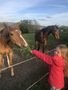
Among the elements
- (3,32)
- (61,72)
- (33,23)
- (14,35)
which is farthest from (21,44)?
(33,23)

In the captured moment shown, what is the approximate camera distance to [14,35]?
25.9ft

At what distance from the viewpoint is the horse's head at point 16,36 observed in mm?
7675

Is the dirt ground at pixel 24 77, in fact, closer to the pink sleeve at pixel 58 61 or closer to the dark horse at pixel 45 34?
the pink sleeve at pixel 58 61

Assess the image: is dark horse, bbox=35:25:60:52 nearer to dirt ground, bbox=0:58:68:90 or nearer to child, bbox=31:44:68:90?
dirt ground, bbox=0:58:68:90

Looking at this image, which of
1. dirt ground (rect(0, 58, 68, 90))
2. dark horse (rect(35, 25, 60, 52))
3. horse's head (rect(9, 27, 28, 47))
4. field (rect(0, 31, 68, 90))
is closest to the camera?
field (rect(0, 31, 68, 90))

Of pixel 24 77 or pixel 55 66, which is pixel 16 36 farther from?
pixel 55 66

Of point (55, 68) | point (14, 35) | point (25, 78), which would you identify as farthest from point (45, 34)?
point (55, 68)

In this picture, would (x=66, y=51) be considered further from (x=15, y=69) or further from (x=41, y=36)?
(x=41, y=36)

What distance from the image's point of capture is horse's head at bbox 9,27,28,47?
7.68 meters

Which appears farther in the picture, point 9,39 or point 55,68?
point 9,39

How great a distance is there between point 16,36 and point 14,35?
3.6 inches

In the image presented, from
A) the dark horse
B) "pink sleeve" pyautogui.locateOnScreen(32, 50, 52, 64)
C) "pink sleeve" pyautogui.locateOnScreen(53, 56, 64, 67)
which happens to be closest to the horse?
"pink sleeve" pyautogui.locateOnScreen(32, 50, 52, 64)

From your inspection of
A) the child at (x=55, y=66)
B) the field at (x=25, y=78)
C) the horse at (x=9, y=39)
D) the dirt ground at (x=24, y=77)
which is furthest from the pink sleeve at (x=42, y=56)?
the horse at (x=9, y=39)

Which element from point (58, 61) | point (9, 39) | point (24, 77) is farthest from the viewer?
point (24, 77)
